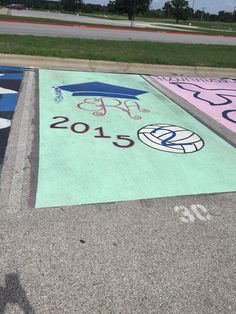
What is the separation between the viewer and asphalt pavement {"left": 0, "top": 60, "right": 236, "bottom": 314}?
2.47 m

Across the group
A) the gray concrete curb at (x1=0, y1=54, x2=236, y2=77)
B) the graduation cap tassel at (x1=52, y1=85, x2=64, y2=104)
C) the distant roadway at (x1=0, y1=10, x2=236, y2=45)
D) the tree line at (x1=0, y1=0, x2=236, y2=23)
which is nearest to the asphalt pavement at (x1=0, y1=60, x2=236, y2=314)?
the graduation cap tassel at (x1=52, y1=85, x2=64, y2=104)

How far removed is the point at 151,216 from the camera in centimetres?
346

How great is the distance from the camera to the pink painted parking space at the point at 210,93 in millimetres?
7378

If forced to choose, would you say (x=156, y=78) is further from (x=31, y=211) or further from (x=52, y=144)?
(x=31, y=211)

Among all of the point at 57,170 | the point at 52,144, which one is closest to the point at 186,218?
the point at 57,170

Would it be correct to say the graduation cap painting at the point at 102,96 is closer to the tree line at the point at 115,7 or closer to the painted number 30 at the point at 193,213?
the painted number 30 at the point at 193,213

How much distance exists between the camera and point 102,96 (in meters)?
7.73

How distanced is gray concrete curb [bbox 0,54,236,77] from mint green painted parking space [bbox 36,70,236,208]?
9.96ft

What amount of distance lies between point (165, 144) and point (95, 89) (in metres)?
3.48

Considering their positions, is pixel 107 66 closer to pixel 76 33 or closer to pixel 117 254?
pixel 117 254

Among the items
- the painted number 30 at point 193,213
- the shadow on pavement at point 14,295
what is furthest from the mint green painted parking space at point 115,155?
the shadow on pavement at point 14,295

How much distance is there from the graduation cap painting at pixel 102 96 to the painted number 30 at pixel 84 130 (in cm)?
72

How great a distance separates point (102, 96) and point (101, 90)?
55 centimetres

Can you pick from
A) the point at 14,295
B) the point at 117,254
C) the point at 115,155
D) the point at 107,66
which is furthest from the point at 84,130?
the point at 107,66
